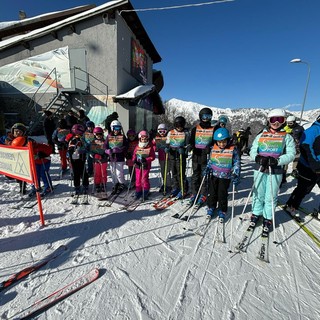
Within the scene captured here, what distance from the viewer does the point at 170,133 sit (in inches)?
197

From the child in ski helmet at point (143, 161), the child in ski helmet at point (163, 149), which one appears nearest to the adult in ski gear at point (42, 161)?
the child in ski helmet at point (143, 161)

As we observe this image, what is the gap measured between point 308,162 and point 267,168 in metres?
1.13

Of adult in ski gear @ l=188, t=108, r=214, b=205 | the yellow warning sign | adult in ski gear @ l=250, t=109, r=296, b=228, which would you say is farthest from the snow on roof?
adult in ski gear @ l=250, t=109, r=296, b=228

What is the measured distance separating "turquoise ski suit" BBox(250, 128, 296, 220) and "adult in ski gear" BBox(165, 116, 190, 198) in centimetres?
179

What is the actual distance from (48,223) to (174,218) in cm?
243

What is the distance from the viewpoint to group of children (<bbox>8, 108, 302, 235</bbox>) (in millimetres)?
3295

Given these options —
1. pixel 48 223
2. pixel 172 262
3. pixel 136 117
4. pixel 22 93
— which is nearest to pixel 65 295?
pixel 172 262

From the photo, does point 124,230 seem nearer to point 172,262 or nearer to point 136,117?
point 172,262

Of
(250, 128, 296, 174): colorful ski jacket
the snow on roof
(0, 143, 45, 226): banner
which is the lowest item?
(0, 143, 45, 226): banner

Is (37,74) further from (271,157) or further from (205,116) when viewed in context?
(271,157)

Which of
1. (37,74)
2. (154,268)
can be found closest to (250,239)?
(154,268)

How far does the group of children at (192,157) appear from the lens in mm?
3295

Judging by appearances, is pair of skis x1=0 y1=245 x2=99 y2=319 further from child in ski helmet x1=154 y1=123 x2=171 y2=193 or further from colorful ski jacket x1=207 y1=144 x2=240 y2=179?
child in ski helmet x1=154 y1=123 x2=171 y2=193

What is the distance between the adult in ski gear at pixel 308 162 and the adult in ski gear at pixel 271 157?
803 millimetres
